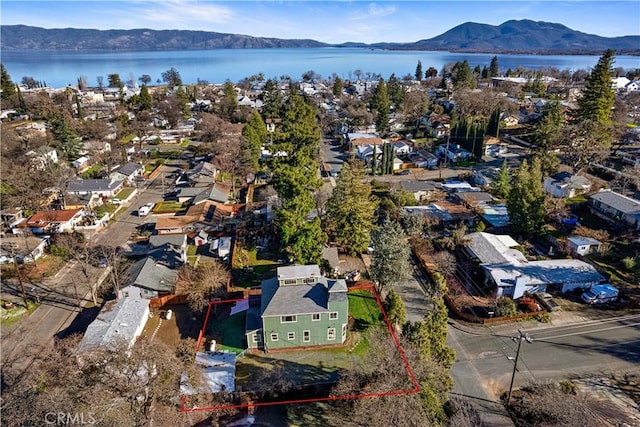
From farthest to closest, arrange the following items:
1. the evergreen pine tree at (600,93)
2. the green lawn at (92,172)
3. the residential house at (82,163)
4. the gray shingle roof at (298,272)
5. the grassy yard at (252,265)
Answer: the evergreen pine tree at (600,93) < the residential house at (82,163) < the green lawn at (92,172) < the grassy yard at (252,265) < the gray shingle roof at (298,272)

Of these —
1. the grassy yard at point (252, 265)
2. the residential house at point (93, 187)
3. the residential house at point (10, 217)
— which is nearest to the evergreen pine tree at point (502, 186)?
the grassy yard at point (252, 265)

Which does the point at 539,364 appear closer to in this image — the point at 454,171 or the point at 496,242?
the point at 496,242

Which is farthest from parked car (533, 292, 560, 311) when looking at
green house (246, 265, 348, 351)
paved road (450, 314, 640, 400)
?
green house (246, 265, 348, 351)

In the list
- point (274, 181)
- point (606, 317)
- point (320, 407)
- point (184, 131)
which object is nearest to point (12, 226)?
point (274, 181)

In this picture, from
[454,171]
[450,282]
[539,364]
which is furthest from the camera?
[454,171]

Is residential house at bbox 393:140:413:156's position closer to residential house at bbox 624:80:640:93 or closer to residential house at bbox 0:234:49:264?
residential house at bbox 0:234:49:264

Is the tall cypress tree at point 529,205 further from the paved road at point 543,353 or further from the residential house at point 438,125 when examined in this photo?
the residential house at point 438,125

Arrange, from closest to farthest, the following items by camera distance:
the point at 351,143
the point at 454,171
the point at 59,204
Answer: the point at 59,204 → the point at 454,171 → the point at 351,143

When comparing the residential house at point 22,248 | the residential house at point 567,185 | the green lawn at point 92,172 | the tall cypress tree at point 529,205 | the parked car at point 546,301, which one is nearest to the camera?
the parked car at point 546,301
